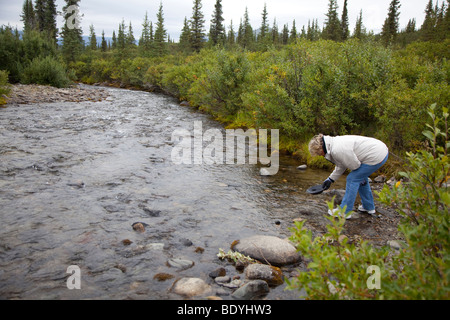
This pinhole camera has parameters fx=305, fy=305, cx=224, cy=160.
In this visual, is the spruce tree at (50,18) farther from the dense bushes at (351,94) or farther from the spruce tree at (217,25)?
the dense bushes at (351,94)

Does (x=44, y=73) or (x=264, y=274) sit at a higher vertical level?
(x=44, y=73)

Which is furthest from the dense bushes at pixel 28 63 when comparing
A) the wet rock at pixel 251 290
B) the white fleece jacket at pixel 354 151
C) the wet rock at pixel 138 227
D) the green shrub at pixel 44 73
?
the wet rock at pixel 251 290

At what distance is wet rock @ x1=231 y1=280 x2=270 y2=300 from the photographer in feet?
14.7

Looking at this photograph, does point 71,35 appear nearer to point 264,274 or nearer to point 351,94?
point 351,94

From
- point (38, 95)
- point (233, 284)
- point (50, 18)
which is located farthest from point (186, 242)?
point (50, 18)

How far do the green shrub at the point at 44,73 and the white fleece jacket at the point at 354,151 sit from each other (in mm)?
33416

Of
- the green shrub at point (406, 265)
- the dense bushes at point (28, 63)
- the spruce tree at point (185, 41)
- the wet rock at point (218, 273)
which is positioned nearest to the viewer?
the green shrub at point (406, 265)

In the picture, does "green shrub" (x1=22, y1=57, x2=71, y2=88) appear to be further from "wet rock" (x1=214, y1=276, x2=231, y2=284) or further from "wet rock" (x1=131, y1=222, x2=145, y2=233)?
"wet rock" (x1=214, y1=276, x2=231, y2=284)

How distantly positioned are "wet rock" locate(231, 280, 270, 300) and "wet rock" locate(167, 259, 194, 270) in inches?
42.7

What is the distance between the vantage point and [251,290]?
4527 mm

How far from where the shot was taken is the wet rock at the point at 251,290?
14.7 feet

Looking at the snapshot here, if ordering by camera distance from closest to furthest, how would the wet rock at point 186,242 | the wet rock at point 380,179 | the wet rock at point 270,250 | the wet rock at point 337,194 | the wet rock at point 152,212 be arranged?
A: the wet rock at point 270,250 → the wet rock at point 186,242 → the wet rock at point 152,212 → the wet rock at point 337,194 → the wet rock at point 380,179

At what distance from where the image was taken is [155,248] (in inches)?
227

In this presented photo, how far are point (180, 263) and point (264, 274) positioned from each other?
4.82ft
